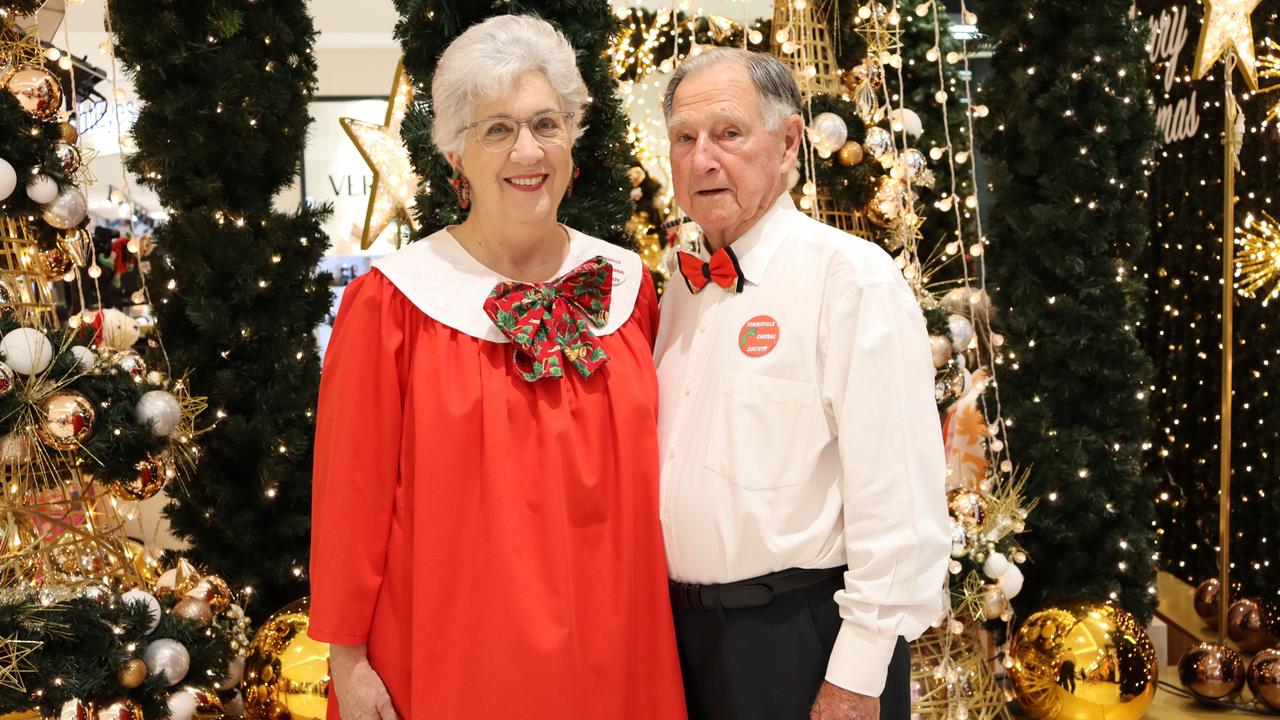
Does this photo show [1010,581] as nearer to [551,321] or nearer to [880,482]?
[880,482]

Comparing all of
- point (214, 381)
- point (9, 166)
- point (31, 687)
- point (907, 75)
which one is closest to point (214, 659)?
point (31, 687)

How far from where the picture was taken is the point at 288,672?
3.23 meters

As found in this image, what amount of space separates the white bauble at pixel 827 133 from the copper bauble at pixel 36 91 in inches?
80.1

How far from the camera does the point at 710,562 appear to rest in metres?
1.98

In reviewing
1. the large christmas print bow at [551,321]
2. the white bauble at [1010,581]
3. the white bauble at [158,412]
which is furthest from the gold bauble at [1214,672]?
the white bauble at [158,412]

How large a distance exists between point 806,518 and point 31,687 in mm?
2022

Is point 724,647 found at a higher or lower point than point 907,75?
lower

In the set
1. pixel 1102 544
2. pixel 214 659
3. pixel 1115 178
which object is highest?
pixel 1115 178

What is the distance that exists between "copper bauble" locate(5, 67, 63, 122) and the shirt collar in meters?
1.89

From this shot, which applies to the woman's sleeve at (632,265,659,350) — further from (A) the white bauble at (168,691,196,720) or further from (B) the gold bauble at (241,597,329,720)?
(A) the white bauble at (168,691,196,720)

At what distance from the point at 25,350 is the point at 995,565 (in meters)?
2.67

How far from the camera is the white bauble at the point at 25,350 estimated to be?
2666mm

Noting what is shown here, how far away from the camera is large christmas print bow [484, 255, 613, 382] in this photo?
196 centimetres

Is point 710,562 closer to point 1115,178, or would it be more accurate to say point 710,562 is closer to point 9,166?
point 9,166
